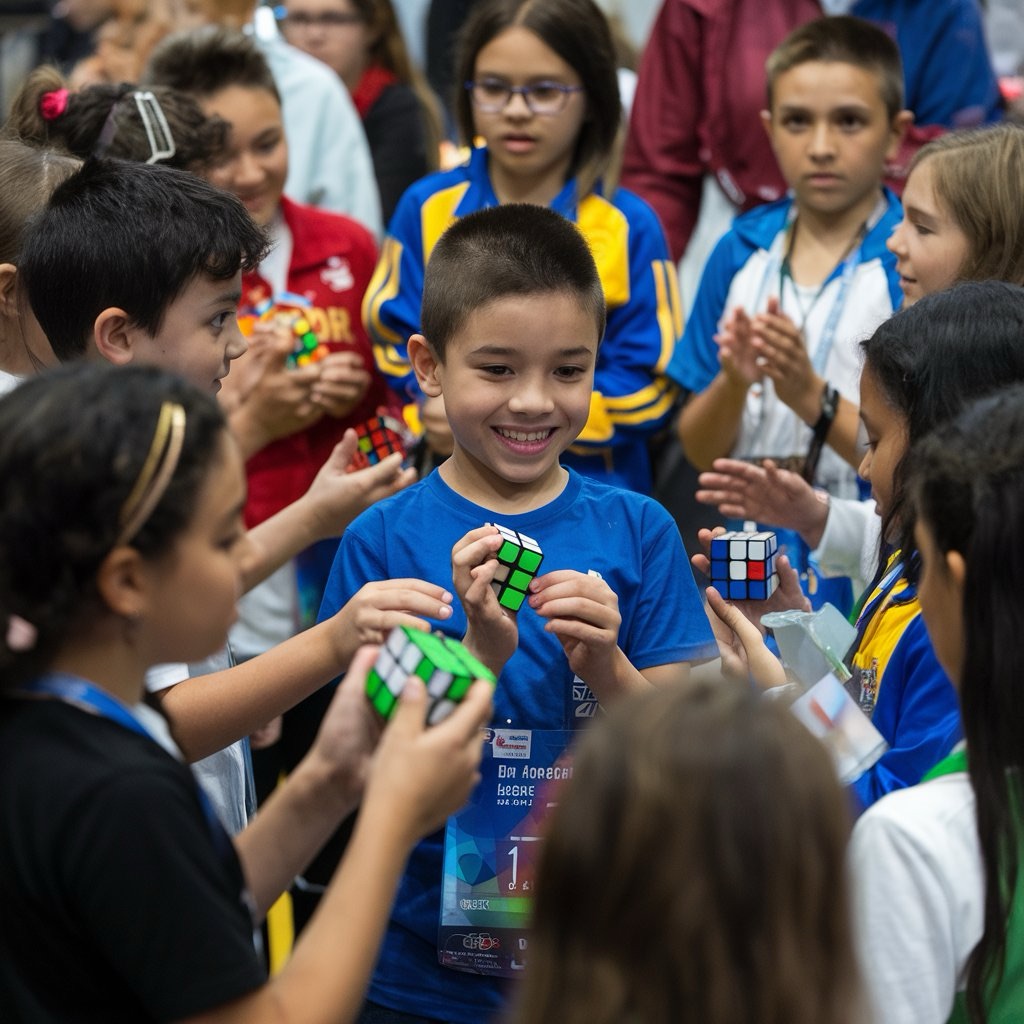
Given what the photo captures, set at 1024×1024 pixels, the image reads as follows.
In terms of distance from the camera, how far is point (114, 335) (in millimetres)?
2750

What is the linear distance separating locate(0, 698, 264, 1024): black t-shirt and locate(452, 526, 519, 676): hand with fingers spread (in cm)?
68

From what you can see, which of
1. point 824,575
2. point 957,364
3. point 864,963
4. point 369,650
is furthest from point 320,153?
point 864,963

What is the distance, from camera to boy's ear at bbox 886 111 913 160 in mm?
4199

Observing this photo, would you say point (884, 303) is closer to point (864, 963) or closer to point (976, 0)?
point (976, 0)

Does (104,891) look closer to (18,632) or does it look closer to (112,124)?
(18,632)

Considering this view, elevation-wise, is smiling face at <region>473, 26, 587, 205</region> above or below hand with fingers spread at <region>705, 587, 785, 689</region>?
above

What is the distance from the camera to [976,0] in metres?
4.89

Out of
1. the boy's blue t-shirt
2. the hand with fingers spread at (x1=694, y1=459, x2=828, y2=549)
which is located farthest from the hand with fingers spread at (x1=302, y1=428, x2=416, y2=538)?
the hand with fingers spread at (x1=694, y1=459, x2=828, y2=549)

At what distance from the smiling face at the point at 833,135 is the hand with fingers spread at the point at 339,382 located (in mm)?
1307

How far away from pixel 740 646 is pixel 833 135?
76.8 inches

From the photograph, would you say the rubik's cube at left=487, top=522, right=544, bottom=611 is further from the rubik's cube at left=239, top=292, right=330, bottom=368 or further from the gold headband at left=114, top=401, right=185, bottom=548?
the rubik's cube at left=239, top=292, right=330, bottom=368

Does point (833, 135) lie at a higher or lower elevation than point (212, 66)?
lower

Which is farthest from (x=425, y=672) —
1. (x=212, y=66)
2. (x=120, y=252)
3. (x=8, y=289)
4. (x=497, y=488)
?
(x=212, y=66)

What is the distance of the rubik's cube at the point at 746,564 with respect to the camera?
2.73m
